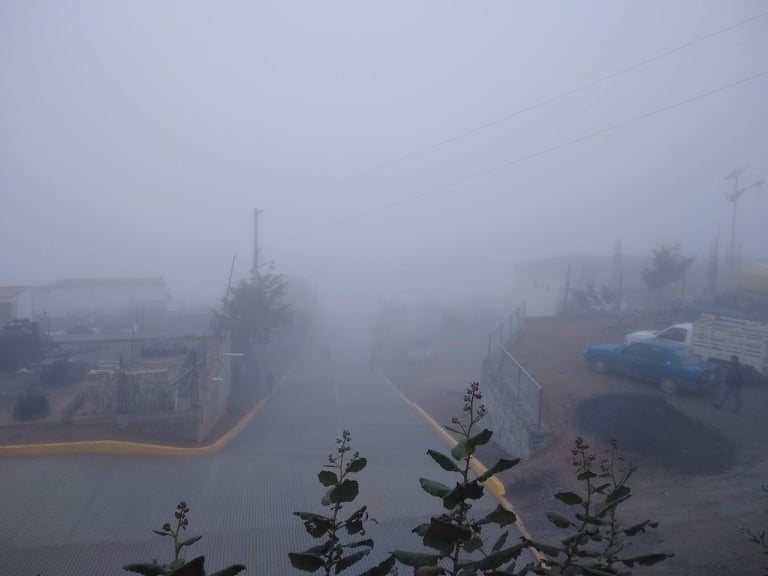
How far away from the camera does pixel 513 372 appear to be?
1667cm

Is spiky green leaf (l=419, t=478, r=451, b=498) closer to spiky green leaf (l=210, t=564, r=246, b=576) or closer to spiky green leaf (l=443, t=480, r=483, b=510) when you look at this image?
spiky green leaf (l=443, t=480, r=483, b=510)

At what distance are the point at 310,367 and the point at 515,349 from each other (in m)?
19.2

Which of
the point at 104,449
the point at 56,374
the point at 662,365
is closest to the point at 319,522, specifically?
the point at 104,449

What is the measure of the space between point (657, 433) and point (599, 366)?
5.38 meters

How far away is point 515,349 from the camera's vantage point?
22.2 m

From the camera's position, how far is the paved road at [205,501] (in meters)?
7.87

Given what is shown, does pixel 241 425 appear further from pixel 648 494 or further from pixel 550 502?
pixel 648 494

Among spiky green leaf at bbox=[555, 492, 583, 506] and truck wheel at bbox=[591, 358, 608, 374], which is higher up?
spiky green leaf at bbox=[555, 492, 583, 506]

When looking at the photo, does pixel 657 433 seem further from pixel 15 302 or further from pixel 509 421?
pixel 15 302

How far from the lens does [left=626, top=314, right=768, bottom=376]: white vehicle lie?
52.3 ft

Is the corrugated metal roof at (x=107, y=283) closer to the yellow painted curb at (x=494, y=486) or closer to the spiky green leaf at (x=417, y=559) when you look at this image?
the yellow painted curb at (x=494, y=486)

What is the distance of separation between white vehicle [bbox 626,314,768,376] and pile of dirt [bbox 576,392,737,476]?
13.0 ft

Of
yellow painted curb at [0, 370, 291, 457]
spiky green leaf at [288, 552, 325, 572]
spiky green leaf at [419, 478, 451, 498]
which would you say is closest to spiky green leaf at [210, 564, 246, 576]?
spiky green leaf at [288, 552, 325, 572]

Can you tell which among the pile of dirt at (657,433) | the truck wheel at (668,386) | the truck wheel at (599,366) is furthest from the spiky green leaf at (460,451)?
the truck wheel at (599,366)
